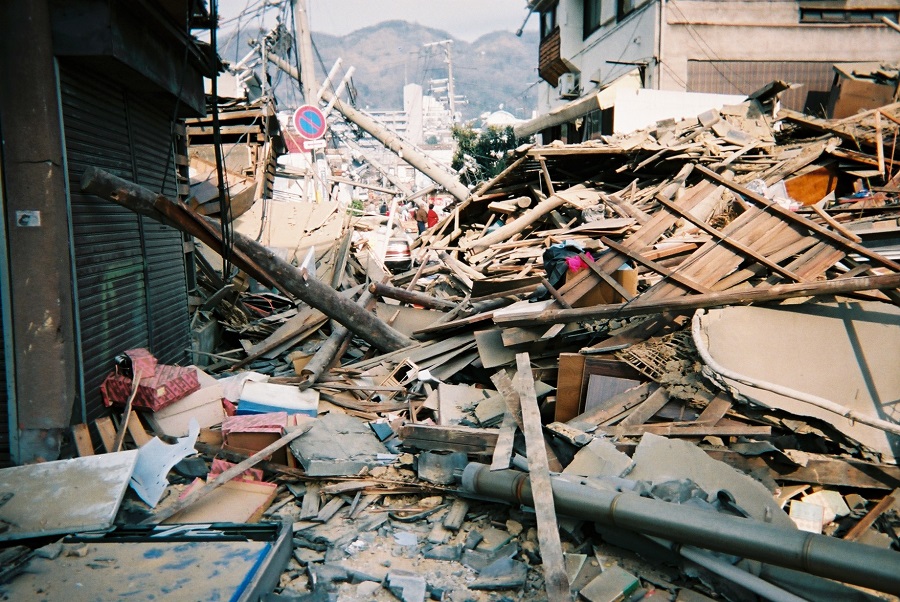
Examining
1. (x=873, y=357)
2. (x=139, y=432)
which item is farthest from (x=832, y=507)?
(x=139, y=432)

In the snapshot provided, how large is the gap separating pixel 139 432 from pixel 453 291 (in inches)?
234

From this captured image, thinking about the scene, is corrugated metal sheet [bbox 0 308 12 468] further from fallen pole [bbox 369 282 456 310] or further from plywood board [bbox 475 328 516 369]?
fallen pole [bbox 369 282 456 310]

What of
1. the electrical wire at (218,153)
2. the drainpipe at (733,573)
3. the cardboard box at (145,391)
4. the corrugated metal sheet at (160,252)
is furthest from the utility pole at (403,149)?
the drainpipe at (733,573)

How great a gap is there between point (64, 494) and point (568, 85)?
1012 inches

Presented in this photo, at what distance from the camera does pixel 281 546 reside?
3.45 m

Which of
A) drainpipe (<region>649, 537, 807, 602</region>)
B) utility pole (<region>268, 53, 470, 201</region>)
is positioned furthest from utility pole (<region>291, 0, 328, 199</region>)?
drainpipe (<region>649, 537, 807, 602</region>)

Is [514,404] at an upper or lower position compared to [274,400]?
upper

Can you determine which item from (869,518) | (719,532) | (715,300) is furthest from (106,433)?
(869,518)

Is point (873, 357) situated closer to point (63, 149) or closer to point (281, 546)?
point (281, 546)

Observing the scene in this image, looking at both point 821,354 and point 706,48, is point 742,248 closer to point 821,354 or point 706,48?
point 821,354

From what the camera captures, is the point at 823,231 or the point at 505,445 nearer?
the point at 505,445

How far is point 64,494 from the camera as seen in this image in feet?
12.0

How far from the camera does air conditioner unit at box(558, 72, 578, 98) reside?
981 inches

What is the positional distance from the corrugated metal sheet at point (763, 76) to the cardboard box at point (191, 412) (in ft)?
57.5
